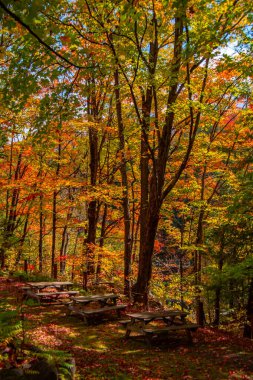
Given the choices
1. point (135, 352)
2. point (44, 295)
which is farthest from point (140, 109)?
point (135, 352)

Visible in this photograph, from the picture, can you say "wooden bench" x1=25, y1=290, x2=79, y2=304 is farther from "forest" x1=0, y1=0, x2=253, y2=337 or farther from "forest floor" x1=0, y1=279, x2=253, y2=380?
"forest" x1=0, y1=0, x2=253, y2=337

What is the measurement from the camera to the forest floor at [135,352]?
5.83 metres

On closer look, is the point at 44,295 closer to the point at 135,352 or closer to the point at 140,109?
the point at 135,352

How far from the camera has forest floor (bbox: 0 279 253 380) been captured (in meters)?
5.83

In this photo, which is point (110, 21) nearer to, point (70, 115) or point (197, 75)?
point (70, 115)

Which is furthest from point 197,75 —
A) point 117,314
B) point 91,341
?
point 91,341

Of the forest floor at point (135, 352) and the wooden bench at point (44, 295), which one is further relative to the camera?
the wooden bench at point (44, 295)

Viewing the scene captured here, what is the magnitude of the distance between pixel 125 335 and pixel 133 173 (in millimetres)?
11041

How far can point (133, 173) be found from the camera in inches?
714

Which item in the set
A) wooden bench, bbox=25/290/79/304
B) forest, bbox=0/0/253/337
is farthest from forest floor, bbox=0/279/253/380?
forest, bbox=0/0/253/337

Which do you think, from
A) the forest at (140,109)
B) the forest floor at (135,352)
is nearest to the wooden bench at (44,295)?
the forest floor at (135,352)

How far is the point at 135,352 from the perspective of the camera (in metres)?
7.08

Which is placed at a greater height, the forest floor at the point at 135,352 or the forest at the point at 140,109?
the forest at the point at 140,109

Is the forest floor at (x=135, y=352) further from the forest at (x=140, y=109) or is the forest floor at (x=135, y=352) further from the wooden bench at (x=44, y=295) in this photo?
the forest at (x=140, y=109)
